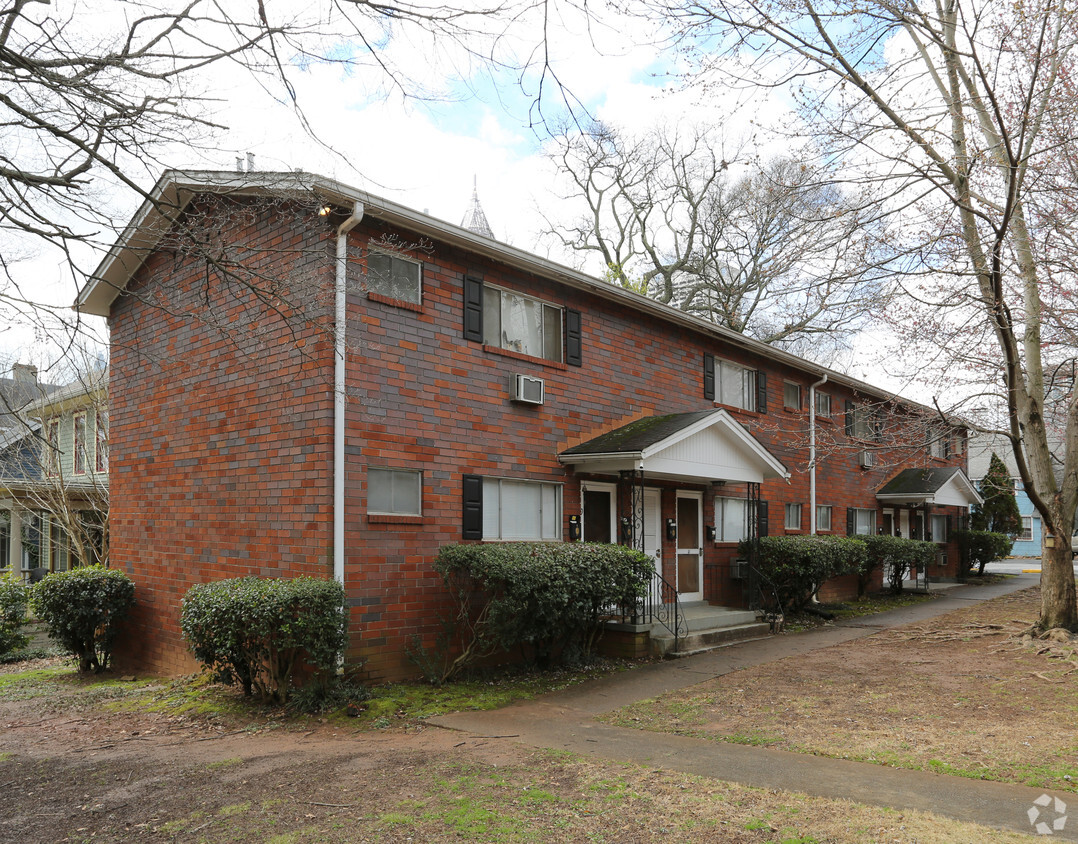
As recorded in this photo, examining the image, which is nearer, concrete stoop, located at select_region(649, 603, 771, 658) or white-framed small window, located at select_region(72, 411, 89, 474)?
concrete stoop, located at select_region(649, 603, 771, 658)

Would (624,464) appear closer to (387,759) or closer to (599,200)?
(387,759)

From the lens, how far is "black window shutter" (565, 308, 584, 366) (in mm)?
12562

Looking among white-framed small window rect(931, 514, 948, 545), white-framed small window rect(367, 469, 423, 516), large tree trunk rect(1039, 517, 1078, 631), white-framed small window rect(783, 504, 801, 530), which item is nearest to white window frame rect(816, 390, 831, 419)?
white-framed small window rect(783, 504, 801, 530)

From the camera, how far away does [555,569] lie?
984 centimetres

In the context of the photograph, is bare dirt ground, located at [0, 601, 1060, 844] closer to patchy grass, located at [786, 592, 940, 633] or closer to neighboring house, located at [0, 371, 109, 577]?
patchy grass, located at [786, 592, 940, 633]

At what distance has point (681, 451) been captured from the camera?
12.6m

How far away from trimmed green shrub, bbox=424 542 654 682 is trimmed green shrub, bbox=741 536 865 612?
17.7 feet

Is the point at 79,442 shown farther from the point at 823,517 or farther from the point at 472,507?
the point at 823,517

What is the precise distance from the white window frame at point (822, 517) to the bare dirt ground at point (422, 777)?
9.73 meters

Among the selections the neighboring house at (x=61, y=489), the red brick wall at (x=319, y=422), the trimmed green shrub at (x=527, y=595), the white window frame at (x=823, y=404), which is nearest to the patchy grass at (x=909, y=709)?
the trimmed green shrub at (x=527, y=595)

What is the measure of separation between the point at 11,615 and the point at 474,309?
9.29 m

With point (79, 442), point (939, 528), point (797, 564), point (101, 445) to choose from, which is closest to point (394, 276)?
point (797, 564)

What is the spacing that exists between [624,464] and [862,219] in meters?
4.38

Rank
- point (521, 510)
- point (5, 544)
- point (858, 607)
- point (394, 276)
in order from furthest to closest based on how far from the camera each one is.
Answer: point (5, 544)
point (858, 607)
point (521, 510)
point (394, 276)
